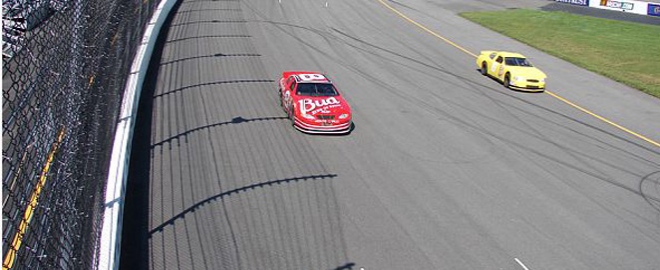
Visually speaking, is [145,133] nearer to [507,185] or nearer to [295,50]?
[507,185]

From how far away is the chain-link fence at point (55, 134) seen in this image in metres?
4.59

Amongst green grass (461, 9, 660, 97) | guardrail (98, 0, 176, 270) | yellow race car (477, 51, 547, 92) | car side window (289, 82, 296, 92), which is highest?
guardrail (98, 0, 176, 270)

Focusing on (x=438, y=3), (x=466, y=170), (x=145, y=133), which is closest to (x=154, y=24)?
(x=145, y=133)

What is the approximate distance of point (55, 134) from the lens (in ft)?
18.6

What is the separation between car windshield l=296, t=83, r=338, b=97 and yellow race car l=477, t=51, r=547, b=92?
865 cm

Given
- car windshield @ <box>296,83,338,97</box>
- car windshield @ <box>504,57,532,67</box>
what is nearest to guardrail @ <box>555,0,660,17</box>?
car windshield @ <box>504,57,532,67</box>

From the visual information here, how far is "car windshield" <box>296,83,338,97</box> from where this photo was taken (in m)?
17.3

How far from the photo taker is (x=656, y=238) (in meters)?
12.1

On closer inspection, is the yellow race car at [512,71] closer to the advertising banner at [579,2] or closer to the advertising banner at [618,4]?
the advertising banner at [618,4]

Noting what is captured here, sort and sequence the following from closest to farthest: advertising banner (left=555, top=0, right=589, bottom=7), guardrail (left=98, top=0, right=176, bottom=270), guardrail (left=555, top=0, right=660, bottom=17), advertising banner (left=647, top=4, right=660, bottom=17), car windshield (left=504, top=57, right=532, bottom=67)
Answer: guardrail (left=98, top=0, right=176, bottom=270) → car windshield (left=504, top=57, right=532, bottom=67) → advertising banner (left=647, top=4, right=660, bottom=17) → guardrail (left=555, top=0, right=660, bottom=17) → advertising banner (left=555, top=0, right=589, bottom=7)

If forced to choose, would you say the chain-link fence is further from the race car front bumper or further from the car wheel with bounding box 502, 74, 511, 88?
the car wheel with bounding box 502, 74, 511, 88

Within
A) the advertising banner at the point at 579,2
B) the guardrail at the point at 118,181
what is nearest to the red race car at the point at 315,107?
the guardrail at the point at 118,181

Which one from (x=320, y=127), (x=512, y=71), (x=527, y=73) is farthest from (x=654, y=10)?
(x=320, y=127)

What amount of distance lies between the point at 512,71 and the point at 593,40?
12.8 meters
